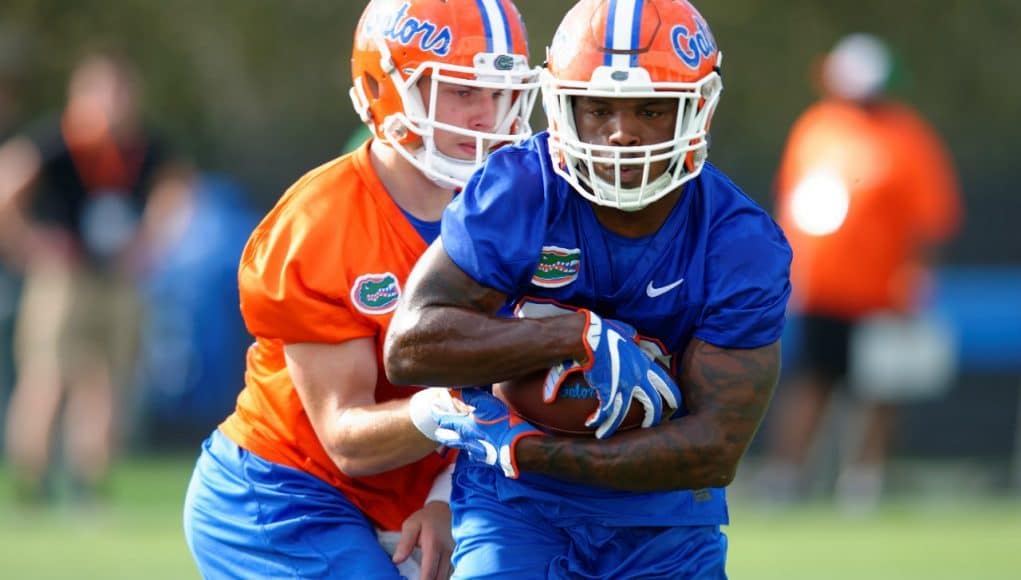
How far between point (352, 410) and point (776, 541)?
451 centimetres

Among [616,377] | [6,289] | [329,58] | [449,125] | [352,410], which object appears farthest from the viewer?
[329,58]

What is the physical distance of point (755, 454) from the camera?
10.7m

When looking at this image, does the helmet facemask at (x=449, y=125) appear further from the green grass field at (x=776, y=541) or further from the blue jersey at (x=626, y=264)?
the green grass field at (x=776, y=541)

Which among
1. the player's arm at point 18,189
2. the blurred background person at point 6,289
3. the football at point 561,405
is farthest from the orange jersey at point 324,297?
the blurred background person at point 6,289

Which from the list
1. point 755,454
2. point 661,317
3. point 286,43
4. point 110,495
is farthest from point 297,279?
point 286,43

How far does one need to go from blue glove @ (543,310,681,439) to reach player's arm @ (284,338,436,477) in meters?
0.44

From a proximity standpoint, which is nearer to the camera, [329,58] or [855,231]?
[855,231]

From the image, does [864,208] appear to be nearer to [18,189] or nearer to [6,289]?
[18,189]

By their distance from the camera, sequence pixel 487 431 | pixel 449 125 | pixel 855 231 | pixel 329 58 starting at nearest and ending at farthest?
pixel 487 431, pixel 449 125, pixel 855 231, pixel 329 58

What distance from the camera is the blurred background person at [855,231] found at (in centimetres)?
911

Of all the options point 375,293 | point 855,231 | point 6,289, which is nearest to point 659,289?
point 375,293

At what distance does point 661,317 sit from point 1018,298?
726 cm

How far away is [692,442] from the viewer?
334 centimetres

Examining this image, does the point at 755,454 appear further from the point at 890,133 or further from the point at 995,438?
the point at 890,133
